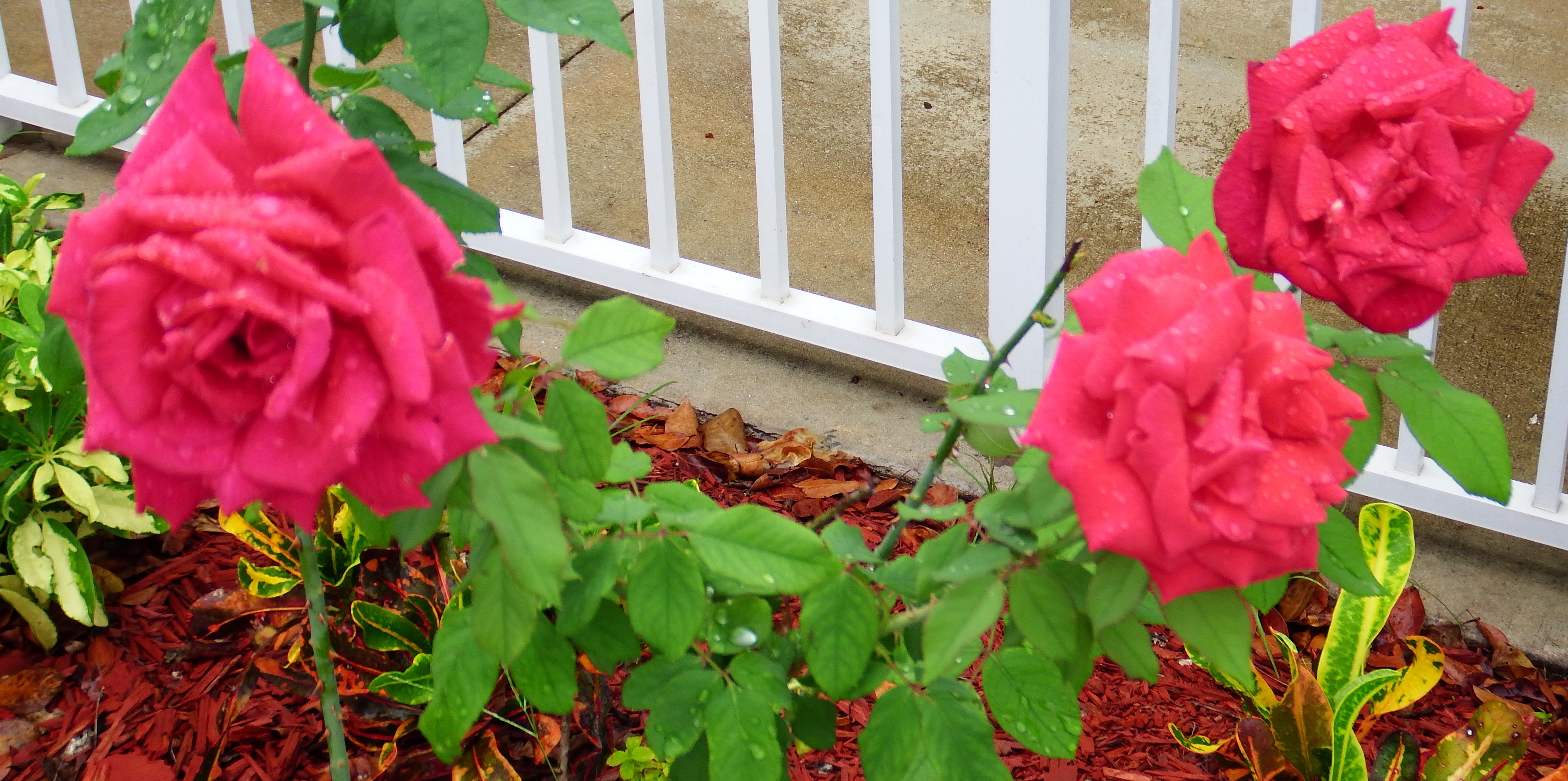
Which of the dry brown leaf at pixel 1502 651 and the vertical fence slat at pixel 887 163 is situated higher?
the vertical fence slat at pixel 887 163

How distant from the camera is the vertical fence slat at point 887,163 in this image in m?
2.10

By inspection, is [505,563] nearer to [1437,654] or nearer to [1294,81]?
[1294,81]

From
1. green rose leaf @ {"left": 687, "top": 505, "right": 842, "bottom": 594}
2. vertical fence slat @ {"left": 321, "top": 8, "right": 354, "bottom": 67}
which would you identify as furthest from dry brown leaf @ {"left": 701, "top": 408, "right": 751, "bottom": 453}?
green rose leaf @ {"left": 687, "top": 505, "right": 842, "bottom": 594}

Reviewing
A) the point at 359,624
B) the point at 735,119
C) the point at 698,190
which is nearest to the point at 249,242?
the point at 359,624

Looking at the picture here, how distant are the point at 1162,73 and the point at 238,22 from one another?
174cm

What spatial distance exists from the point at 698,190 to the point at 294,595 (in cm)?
163

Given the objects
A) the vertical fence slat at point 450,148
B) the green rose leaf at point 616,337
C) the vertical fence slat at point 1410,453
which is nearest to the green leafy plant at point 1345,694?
the vertical fence slat at point 1410,453

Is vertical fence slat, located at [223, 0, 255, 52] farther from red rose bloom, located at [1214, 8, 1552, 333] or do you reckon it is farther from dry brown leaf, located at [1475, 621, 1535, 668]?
dry brown leaf, located at [1475, 621, 1535, 668]

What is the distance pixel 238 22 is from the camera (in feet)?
8.44

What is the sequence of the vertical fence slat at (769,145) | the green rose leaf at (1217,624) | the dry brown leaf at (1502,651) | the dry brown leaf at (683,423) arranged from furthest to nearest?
the dry brown leaf at (683,423) < the vertical fence slat at (769,145) < the dry brown leaf at (1502,651) < the green rose leaf at (1217,624)

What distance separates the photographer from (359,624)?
1678 mm

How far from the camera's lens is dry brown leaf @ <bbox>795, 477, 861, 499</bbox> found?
2275mm

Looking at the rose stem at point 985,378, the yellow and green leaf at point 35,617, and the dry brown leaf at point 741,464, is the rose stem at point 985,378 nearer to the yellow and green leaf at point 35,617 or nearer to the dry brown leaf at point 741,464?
the dry brown leaf at point 741,464

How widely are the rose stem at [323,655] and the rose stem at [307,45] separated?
1.20 feet
